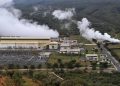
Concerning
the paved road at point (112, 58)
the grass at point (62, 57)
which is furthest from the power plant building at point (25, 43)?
the paved road at point (112, 58)

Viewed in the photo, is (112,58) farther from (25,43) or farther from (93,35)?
(25,43)

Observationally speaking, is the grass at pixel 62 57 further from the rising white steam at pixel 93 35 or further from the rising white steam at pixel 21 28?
the rising white steam at pixel 21 28

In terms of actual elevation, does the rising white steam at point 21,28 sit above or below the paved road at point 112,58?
above

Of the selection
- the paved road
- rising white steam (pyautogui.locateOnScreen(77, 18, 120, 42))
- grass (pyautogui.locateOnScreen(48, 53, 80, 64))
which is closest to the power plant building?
rising white steam (pyautogui.locateOnScreen(77, 18, 120, 42))

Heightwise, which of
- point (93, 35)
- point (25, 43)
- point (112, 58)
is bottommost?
point (112, 58)

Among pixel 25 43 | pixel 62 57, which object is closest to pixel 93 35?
pixel 25 43

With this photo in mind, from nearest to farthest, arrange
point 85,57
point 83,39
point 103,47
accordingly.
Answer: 1. point 85,57
2. point 103,47
3. point 83,39

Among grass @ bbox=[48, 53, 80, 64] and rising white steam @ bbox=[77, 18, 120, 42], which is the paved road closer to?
rising white steam @ bbox=[77, 18, 120, 42]

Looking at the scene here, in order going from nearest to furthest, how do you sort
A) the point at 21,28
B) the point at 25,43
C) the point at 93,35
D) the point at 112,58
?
the point at 112,58 < the point at 25,43 < the point at 93,35 < the point at 21,28

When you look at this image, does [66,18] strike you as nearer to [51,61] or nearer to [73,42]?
[73,42]

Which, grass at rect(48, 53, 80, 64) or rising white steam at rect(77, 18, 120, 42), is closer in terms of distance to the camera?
grass at rect(48, 53, 80, 64)

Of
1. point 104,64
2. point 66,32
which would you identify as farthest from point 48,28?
point 104,64
